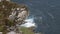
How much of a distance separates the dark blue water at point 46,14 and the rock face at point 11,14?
3.44ft

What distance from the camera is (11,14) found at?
1809 centimetres

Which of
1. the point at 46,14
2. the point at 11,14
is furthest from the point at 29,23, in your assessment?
the point at 46,14

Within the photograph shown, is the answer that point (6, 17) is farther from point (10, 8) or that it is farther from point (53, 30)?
point (53, 30)

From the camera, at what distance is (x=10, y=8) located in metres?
19.1

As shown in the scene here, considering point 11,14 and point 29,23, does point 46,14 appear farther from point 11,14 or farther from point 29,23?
point 11,14

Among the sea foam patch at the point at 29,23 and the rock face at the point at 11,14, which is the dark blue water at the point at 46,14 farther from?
the rock face at the point at 11,14

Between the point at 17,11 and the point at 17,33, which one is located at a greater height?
the point at 17,11

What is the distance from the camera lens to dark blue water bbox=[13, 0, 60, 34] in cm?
1759

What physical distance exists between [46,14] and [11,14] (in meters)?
3.37

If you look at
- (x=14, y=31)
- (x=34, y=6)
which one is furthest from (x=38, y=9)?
(x=14, y=31)

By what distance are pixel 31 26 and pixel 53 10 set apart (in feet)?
10.8

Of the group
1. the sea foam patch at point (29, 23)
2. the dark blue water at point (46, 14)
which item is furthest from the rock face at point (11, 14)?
the dark blue water at point (46, 14)

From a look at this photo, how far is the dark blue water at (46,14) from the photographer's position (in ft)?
57.7

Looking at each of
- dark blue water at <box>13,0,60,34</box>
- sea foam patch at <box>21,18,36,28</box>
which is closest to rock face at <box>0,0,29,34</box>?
sea foam patch at <box>21,18,36,28</box>
